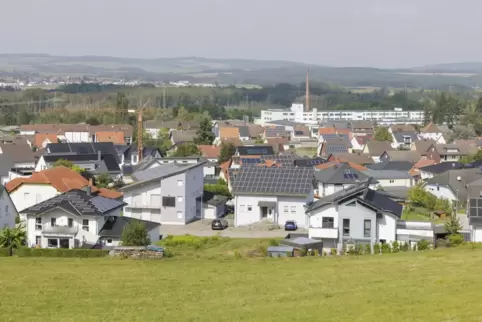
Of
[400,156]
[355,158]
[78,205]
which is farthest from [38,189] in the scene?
[400,156]

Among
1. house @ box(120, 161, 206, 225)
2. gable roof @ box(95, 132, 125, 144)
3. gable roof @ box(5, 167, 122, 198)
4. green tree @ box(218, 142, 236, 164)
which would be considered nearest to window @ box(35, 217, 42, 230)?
gable roof @ box(5, 167, 122, 198)

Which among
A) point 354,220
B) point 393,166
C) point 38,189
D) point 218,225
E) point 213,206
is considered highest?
point 354,220

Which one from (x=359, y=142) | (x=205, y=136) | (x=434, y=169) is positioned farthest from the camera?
(x=359, y=142)

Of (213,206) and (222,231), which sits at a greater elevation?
(213,206)

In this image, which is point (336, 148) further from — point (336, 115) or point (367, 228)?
point (336, 115)

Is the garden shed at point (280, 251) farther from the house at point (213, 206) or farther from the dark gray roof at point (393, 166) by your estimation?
the dark gray roof at point (393, 166)

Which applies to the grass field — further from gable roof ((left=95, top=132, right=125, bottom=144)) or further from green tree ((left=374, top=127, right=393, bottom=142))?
green tree ((left=374, top=127, right=393, bottom=142))
